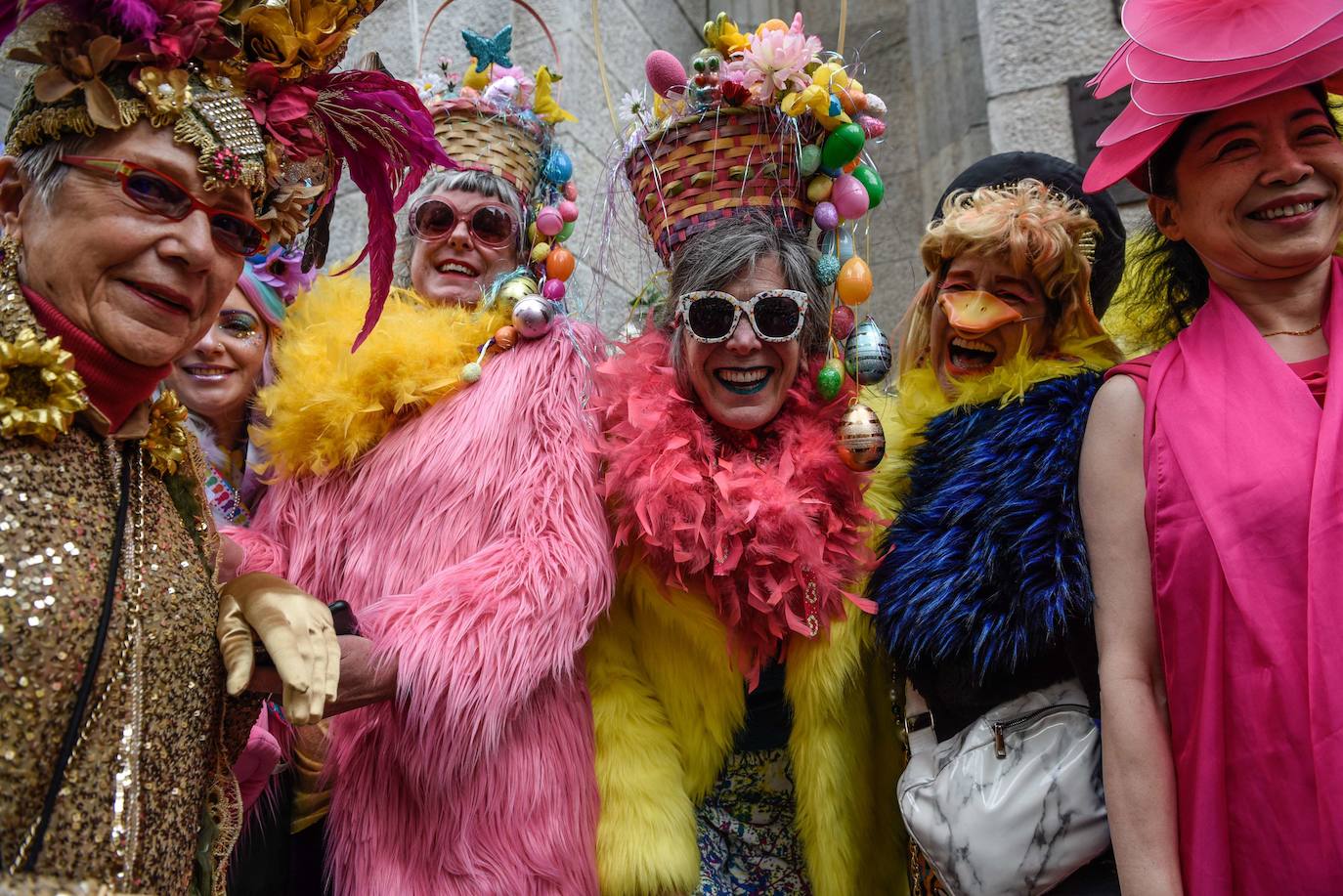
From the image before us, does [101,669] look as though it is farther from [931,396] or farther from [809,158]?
[809,158]

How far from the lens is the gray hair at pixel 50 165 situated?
1616 millimetres

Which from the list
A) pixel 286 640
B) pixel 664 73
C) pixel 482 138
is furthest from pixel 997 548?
pixel 482 138

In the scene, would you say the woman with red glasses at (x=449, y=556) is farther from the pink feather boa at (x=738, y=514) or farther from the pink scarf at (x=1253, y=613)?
the pink scarf at (x=1253, y=613)

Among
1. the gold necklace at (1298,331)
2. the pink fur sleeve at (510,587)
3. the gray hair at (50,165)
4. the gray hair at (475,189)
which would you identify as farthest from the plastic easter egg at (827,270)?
the gray hair at (50,165)

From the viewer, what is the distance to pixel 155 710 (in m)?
1.61

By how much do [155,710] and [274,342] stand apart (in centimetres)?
159

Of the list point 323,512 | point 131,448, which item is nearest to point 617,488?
point 323,512

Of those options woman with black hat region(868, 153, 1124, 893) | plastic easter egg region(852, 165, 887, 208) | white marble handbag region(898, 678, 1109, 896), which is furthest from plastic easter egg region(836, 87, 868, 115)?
white marble handbag region(898, 678, 1109, 896)

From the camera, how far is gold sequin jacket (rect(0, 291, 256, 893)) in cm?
143

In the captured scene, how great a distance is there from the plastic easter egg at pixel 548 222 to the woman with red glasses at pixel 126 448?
48.6 inches

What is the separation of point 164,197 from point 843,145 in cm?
166

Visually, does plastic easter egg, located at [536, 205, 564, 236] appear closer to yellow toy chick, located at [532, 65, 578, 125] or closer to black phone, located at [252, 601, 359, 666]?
yellow toy chick, located at [532, 65, 578, 125]

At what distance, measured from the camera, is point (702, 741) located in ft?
8.19

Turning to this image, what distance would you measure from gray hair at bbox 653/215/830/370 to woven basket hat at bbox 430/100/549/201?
2.37ft
